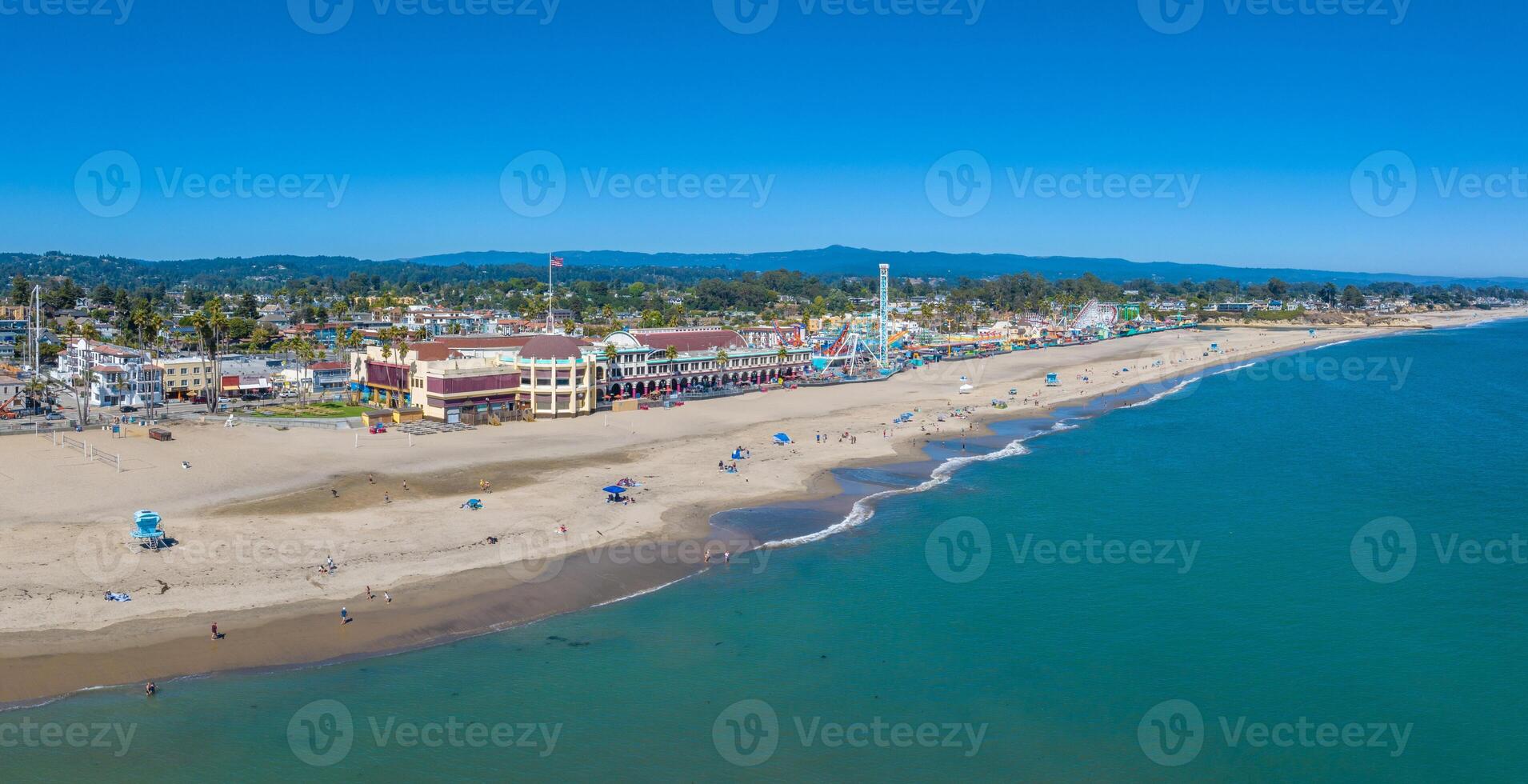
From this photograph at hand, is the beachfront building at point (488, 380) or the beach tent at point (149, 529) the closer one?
the beach tent at point (149, 529)

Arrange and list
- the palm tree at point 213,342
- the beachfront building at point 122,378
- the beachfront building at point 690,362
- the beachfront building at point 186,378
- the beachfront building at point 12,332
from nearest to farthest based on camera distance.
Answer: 1. the palm tree at point 213,342
2. the beachfront building at point 122,378
3. the beachfront building at point 186,378
4. the beachfront building at point 690,362
5. the beachfront building at point 12,332

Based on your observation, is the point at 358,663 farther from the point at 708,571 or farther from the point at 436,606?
the point at 708,571

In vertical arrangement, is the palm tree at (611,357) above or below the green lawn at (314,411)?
above

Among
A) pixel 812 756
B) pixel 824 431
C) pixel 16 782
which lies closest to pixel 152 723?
pixel 16 782

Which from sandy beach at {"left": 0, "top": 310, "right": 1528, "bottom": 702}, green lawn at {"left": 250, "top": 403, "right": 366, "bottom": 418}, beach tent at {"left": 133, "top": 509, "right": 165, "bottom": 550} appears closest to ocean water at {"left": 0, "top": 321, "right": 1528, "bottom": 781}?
sandy beach at {"left": 0, "top": 310, "right": 1528, "bottom": 702}

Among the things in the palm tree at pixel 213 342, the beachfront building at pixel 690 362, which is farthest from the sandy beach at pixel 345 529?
the beachfront building at pixel 690 362

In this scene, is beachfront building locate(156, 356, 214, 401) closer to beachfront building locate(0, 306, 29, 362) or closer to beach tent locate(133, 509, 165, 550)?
beachfront building locate(0, 306, 29, 362)

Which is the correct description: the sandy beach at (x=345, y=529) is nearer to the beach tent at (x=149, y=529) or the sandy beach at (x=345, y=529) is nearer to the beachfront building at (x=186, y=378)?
the beach tent at (x=149, y=529)
